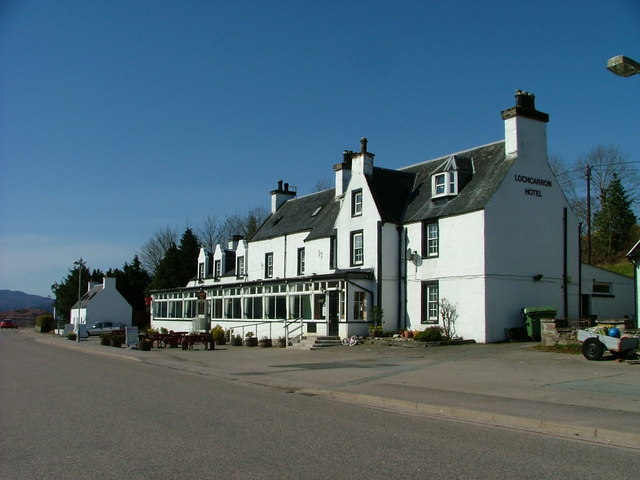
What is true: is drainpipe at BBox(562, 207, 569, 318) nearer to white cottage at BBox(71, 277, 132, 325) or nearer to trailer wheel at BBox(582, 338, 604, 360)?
trailer wheel at BBox(582, 338, 604, 360)

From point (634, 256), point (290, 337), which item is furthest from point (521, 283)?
point (290, 337)

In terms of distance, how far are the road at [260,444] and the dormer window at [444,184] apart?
19.0 metres

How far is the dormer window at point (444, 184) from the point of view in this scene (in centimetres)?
3054

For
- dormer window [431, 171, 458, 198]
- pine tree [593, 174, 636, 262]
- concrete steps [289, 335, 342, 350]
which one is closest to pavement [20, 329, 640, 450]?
concrete steps [289, 335, 342, 350]

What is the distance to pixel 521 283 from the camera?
28.7 meters

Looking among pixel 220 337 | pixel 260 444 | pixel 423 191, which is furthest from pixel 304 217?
pixel 260 444

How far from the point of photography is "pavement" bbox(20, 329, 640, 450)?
10.5 metres

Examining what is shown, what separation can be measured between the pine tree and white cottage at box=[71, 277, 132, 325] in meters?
50.3

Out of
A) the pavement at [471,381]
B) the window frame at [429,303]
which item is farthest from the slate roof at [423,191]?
the pavement at [471,381]

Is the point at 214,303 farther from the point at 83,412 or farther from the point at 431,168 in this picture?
the point at 83,412

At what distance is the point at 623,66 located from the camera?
9.78 m

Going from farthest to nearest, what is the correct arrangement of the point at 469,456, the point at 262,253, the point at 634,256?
the point at 262,253
the point at 634,256
the point at 469,456

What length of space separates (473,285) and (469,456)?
811 inches

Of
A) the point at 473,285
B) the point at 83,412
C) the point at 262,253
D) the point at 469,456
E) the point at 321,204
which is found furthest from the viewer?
the point at 262,253
